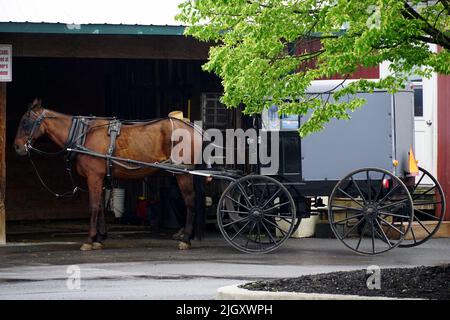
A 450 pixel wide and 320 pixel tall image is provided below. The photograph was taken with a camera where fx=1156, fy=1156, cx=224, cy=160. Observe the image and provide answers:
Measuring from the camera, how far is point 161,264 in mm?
14625

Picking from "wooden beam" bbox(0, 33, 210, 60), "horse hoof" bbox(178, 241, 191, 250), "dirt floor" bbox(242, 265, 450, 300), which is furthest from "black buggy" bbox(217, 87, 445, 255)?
"dirt floor" bbox(242, 265, 450, 300)

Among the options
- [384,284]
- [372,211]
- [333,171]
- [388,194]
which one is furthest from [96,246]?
[384,284]

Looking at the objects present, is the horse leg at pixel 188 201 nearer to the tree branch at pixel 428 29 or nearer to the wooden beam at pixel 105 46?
the wooden beam at pixel 105 46

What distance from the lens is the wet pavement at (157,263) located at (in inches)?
467

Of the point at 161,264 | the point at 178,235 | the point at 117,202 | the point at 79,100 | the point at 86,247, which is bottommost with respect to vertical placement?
the point at 161,264

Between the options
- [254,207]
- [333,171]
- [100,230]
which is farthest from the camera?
[100,230]

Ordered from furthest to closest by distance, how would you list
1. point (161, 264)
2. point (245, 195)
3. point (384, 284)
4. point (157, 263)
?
point (245, 195)
point (157, 263)
point (161, 264)
point (384, 284)

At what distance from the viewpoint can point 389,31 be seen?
9477 mm

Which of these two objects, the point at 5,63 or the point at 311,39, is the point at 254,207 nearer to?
the point at 5,63

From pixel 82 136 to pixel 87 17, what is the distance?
1814mm

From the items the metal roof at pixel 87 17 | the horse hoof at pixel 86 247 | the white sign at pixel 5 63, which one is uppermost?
the metal roof at pixel 87 17

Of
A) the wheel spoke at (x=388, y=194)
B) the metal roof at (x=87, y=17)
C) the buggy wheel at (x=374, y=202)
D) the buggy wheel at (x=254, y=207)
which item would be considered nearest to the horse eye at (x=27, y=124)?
the metal roof at (x=87, y=17)

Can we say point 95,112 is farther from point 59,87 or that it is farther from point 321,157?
point 321,157

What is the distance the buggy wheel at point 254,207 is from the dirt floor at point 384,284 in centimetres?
439
